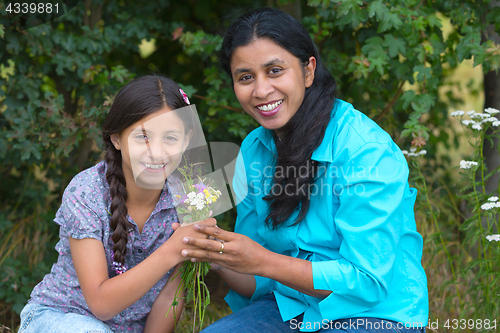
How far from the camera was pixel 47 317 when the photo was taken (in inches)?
76.8

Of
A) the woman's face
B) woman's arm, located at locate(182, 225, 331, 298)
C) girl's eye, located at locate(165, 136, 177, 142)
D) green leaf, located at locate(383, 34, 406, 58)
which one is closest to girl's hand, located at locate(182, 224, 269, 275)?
woman's arm, located at locate(182, 225, 331, 298)

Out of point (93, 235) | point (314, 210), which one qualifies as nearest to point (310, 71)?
point (314, 210)

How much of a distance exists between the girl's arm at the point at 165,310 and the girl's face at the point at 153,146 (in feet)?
1.43

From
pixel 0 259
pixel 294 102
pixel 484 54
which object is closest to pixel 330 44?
pixel 484 54

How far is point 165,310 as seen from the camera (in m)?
2.12

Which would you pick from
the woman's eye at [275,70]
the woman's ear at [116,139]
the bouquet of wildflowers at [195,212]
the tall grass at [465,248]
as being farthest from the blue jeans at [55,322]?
the tall grass at [465,248]

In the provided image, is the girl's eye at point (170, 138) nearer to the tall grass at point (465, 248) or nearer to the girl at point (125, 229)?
the girl at point (125, 229)

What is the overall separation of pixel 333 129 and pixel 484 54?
124 centimetres

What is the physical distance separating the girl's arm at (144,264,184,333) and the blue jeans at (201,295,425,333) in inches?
8.6

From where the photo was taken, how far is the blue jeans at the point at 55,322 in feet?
6.18

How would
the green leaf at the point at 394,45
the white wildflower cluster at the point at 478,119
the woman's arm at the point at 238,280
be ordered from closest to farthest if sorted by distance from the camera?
the woman's arm at the point at 238,280, the white wildflower cluster at the point at 478,119, the green leaf at the point at 394,45

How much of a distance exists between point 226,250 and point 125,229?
53cm

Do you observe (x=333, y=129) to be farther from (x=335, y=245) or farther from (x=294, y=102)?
(x=335, y=245)

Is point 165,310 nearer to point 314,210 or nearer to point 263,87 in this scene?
point 314,210
